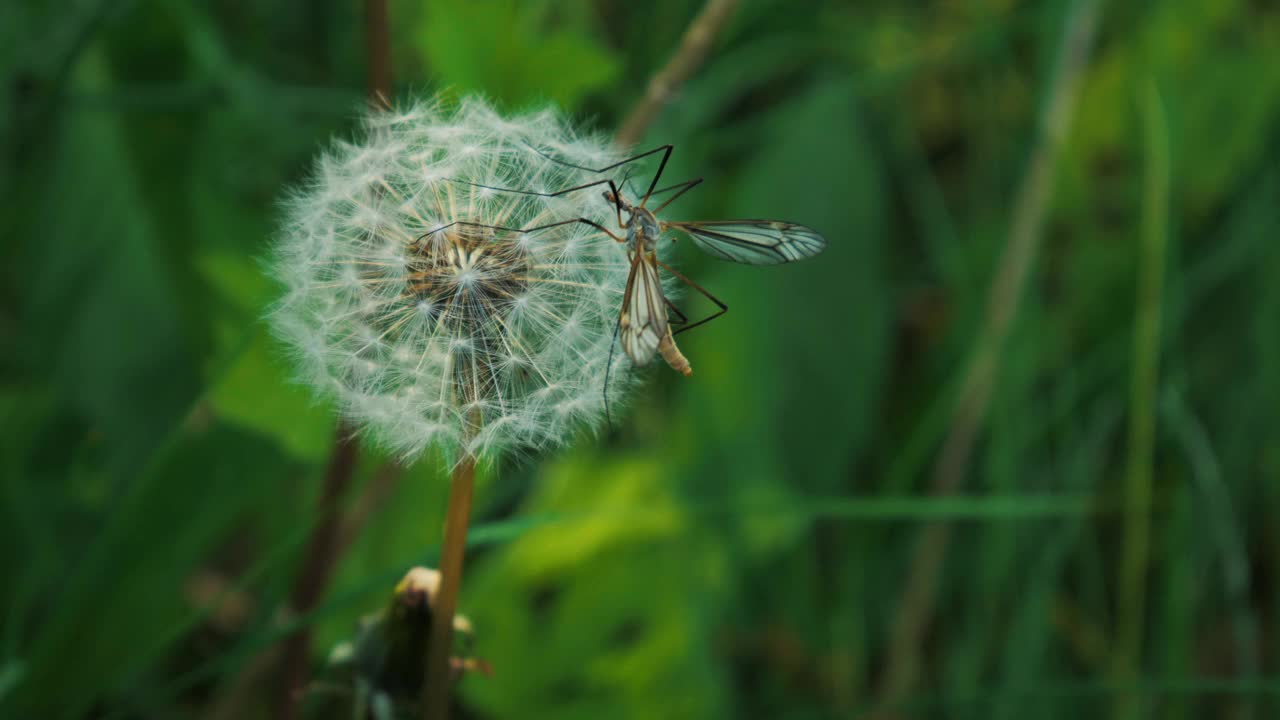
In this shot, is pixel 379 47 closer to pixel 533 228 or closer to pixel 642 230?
pixel 533 228

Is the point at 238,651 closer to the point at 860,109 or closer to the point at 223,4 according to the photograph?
the point at 223,4

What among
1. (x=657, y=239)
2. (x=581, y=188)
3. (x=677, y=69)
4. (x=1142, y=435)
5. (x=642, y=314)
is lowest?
(x=642, y=314)

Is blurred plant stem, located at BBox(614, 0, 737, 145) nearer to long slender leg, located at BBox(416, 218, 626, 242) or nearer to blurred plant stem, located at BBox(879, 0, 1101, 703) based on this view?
long slender leg, located at BBox(416, 218, 626, 242)


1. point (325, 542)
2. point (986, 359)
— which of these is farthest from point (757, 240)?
point (986, 359)

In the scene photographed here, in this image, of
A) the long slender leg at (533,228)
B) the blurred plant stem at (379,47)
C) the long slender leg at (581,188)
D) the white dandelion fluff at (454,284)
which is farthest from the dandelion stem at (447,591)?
the blurred plant stem at (379,47)

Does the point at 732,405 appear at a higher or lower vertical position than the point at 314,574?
higher

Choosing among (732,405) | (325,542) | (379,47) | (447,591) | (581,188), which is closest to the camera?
(447,591)
